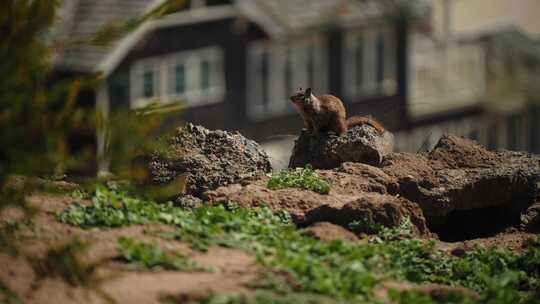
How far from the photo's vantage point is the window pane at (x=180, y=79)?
1345 inches

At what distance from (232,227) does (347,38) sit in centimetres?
3259

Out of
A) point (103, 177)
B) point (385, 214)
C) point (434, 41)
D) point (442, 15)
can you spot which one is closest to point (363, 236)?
point (385, 214)

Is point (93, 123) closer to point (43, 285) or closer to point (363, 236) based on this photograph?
point (43, 285)

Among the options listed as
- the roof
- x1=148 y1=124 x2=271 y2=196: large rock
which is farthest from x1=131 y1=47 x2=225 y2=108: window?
x1=148 y1=124 x2=271 y2=196: large rock

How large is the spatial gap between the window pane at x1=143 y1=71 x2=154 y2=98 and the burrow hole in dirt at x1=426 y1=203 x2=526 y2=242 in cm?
2359

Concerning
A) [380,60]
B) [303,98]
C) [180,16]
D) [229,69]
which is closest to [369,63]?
[380,60]

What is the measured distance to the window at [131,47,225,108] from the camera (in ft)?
107

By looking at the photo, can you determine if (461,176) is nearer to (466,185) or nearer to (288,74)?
(466,185)

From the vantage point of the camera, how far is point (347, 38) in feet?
131

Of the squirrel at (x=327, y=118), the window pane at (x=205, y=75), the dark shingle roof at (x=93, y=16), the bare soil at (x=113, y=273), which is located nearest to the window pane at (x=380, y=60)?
the window pane at (x=205, y=75)

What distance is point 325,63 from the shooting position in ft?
129

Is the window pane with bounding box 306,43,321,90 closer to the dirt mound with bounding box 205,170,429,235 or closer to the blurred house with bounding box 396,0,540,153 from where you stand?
the blurred house with bounding box 396,0,540,153

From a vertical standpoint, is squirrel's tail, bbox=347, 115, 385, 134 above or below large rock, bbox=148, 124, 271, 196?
above

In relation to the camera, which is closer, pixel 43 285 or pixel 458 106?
pixel 43 285
